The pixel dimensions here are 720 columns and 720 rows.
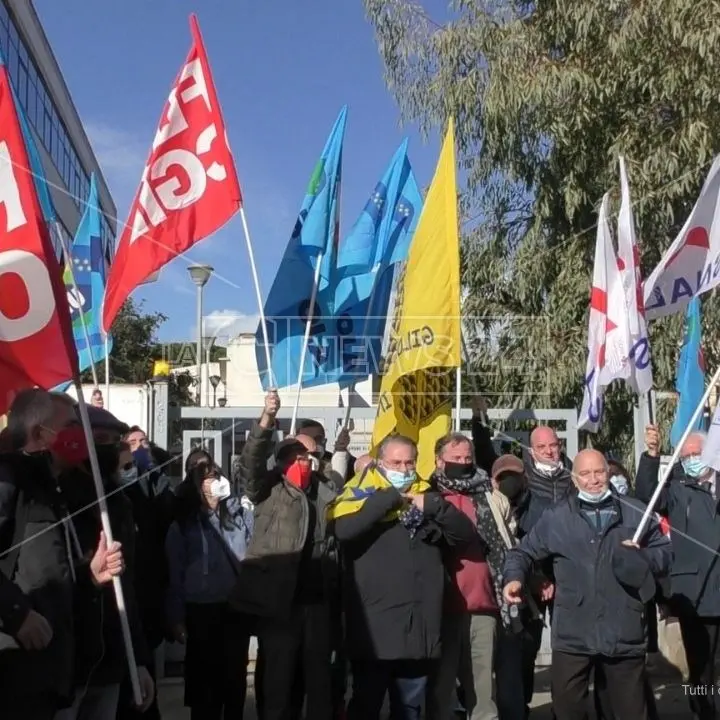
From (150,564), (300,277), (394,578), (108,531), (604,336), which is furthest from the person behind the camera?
(300,277)

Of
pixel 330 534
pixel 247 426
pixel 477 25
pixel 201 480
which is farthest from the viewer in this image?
pixel 477 25

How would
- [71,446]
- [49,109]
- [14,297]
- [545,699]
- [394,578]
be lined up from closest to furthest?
[71,446] → [14,297] → [394,578] → [545,699] → [49,109]

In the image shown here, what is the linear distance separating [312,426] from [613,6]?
7701 millimetres

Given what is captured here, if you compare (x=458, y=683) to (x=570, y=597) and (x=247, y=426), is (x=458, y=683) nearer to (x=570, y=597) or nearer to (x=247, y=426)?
(x=570, y=597)

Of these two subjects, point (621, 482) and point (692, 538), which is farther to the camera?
point (621, 482)

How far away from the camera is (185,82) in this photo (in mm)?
6461

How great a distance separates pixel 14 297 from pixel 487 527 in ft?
8.98

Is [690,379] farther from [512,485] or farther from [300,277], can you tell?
[300,277]

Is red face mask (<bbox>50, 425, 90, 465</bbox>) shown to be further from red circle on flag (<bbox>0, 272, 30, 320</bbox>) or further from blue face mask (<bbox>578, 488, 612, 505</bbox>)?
blue face mask (<bbox>578, 488, 612, 505</bbox>)

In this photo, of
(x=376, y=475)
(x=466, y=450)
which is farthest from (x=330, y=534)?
(x=466, y=450)

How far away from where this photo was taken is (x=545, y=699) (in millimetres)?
6723

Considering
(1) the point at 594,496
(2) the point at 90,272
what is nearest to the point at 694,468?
(1) the point at 594,496

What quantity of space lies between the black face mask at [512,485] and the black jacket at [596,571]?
0.99 meters

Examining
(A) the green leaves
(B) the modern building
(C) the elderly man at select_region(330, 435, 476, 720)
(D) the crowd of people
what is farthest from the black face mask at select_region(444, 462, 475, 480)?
(B) the modern building
